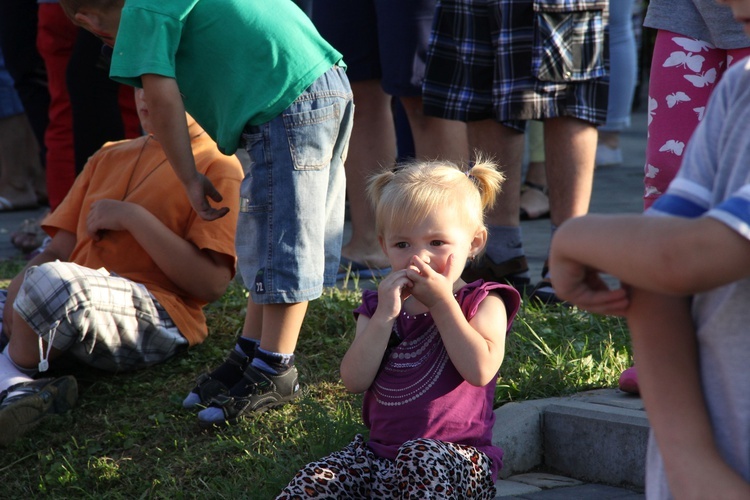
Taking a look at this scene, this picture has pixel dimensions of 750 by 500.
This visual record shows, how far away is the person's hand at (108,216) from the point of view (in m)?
3.35

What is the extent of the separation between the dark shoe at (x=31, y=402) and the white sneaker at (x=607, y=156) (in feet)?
18.6

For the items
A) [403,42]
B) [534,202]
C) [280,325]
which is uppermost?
[403,42]

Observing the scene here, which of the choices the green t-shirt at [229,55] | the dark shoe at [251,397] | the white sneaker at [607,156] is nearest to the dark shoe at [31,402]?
the dark shoe at [251,397]

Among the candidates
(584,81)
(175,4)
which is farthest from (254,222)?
(584,81)

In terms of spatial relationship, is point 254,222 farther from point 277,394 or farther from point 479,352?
point 479,352

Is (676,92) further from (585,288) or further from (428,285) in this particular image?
(585,288)

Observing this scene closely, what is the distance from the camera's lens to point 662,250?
1.12 metres

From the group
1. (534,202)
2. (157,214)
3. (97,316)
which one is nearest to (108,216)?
(157,214)

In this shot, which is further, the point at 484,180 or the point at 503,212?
the point at 503,212

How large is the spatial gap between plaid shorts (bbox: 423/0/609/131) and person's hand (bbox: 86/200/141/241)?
3.96 ft

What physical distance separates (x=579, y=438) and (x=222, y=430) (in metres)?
0.99

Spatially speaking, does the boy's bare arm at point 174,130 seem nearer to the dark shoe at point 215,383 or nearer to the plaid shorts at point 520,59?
the dark shoe at point 215,383

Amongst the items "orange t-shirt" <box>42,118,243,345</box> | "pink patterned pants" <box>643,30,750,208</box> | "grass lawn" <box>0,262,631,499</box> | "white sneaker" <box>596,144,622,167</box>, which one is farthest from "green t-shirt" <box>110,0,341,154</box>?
"white sneaker" <box>596,144,622,167</box>

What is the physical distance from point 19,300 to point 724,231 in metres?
2.55
